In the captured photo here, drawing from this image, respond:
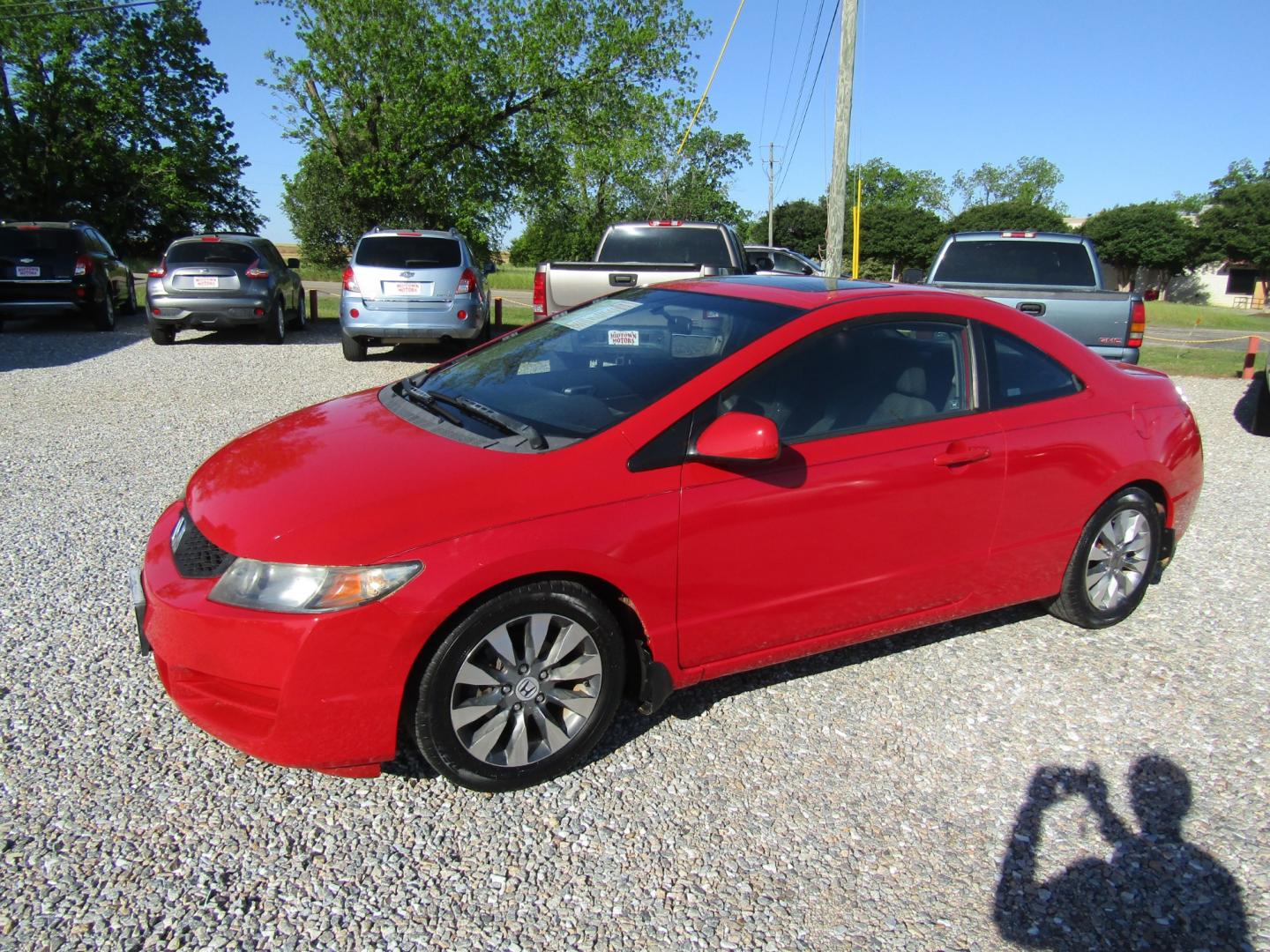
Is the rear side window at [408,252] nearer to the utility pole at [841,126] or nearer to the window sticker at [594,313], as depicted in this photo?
the utility pole at [841,126]

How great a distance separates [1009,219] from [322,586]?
240ft

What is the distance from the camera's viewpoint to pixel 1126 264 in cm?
6431

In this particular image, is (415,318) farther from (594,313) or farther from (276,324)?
(594,313)

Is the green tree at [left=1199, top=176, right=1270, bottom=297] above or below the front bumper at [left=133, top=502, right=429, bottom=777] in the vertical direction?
above

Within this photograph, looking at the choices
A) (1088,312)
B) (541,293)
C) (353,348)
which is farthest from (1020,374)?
(353,348)

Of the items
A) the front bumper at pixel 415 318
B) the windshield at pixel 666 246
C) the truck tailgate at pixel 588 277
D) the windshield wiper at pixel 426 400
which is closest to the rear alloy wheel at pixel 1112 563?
the windshield wiper at pixel 426 400

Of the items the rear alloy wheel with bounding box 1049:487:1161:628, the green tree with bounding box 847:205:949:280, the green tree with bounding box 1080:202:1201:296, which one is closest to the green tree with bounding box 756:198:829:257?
the green tree with bounding box 847:205:949:280

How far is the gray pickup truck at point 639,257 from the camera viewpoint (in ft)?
32.6

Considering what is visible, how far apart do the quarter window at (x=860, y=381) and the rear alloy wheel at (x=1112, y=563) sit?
103 centimetres

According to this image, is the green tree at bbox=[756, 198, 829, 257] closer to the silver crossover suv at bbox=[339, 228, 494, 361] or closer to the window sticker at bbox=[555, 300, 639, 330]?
the silver crossover suv at bbox=[339, 228, 494, 361]

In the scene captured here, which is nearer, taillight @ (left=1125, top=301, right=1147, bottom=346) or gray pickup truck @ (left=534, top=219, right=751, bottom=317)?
taillight @ (left=1125, top=301, right=1147, bottom=346)

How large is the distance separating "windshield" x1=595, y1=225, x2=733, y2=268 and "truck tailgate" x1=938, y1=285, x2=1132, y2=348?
3.34m

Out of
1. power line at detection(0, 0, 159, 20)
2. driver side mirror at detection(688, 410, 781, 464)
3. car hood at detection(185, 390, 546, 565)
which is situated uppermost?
power line at detection(0, 0, 159, 20)

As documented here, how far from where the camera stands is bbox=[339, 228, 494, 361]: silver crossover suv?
473 inches
